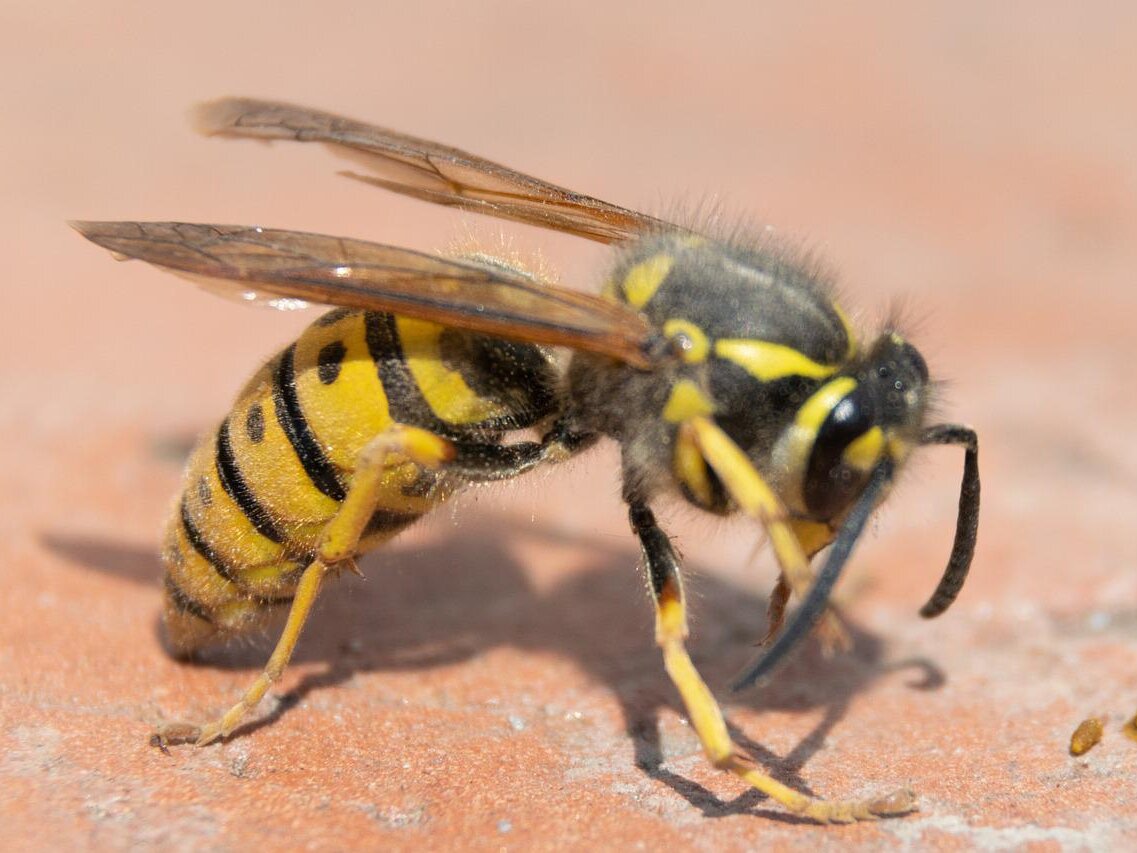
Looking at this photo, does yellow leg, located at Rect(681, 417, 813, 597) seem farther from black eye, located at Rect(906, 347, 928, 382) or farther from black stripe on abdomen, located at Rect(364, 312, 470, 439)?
black stripe on abdomen, located at Rect(364, 312, 470, 439)

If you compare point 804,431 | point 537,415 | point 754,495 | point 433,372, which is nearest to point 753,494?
point 754,495

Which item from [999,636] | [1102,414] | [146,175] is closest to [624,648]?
[999,636]

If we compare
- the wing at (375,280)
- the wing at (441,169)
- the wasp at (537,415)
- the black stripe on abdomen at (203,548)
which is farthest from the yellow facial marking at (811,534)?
the black stripe on abdomen at (203,548)

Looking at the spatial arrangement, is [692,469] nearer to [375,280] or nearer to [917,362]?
[917,362]

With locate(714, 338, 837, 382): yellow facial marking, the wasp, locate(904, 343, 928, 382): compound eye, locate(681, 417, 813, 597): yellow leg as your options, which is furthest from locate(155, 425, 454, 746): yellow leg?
locate(904, 343, 928, 382): compound eye

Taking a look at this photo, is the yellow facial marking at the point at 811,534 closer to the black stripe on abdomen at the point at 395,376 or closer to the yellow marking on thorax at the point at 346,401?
the black stripe on abdomen at the point at 395,376
